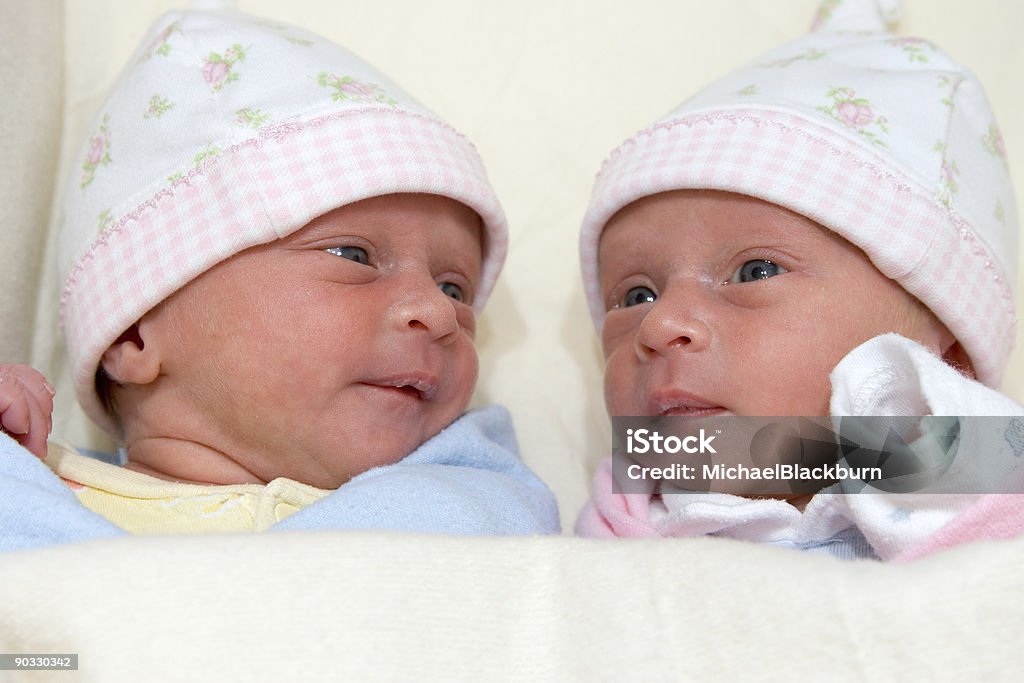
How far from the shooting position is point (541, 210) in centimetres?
199

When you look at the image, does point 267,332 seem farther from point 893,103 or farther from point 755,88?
point 893,103

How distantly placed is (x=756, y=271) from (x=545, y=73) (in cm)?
79

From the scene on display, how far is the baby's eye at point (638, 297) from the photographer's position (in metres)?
1.57

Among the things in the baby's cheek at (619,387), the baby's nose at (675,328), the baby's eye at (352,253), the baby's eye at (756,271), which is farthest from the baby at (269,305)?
the baby's eye at (756,271)

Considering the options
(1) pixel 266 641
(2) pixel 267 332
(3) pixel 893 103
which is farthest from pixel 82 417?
(3) pixel 893 103

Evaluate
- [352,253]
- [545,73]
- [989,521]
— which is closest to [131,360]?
[352,253]

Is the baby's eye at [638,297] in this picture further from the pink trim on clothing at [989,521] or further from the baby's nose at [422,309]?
the pink trim on clothing at [989,521]

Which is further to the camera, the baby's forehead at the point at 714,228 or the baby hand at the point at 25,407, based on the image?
the baby's forehead at the point at 714,228

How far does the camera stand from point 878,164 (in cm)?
142

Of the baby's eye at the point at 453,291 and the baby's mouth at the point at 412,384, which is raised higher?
the baby's eye at the point at 453,291

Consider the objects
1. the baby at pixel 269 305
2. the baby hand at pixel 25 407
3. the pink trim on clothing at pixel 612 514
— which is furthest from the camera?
the pink trim on clothing at pixel 612 514

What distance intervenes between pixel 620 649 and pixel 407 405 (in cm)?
61

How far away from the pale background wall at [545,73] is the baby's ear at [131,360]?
1.84 feet

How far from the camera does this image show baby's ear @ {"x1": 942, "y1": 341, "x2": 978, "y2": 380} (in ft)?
4.99
